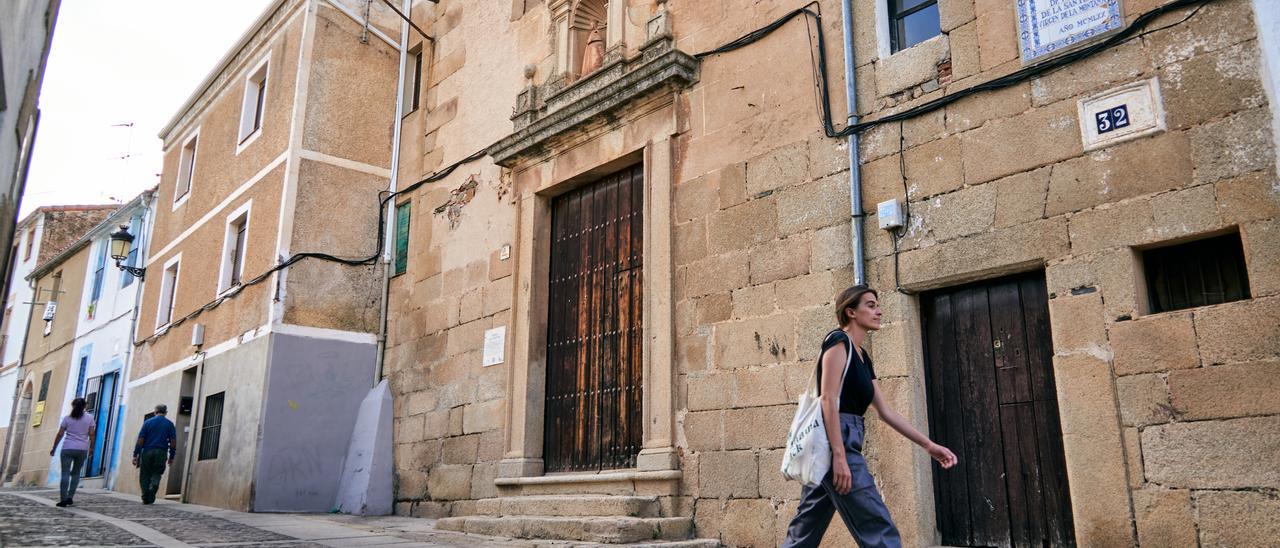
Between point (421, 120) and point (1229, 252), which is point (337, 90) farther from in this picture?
point (1229, 252)

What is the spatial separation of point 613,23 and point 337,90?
4320 mm

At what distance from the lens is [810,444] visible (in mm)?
3680

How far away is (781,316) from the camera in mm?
6312

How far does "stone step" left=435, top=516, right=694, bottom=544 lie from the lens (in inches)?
239

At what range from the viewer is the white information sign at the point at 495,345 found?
8.61 m

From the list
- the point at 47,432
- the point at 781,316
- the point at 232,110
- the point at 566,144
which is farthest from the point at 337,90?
the point at 47,432

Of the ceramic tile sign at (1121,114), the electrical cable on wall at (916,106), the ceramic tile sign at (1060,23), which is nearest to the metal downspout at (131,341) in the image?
the electrical cable on wall at (916,106)

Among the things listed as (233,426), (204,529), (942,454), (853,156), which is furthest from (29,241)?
(942,454)

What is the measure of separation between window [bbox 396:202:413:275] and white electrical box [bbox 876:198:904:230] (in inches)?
245

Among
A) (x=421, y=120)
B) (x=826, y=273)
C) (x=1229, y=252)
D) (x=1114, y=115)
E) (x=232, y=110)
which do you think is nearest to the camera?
(x=1229, y=252)

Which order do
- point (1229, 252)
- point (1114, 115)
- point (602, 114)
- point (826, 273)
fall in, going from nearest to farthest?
1. point (1229, 252)
2. point (1114, 115)
3. point (826, 273)
4. point (602, 114)

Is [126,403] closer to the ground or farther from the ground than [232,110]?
closer to the ground

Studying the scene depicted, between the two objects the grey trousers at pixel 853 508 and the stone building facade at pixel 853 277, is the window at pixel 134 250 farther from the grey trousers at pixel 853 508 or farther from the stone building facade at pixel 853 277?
the grey trousers at pixel 853 508

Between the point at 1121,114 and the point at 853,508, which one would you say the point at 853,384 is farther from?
the point at 1121,114
